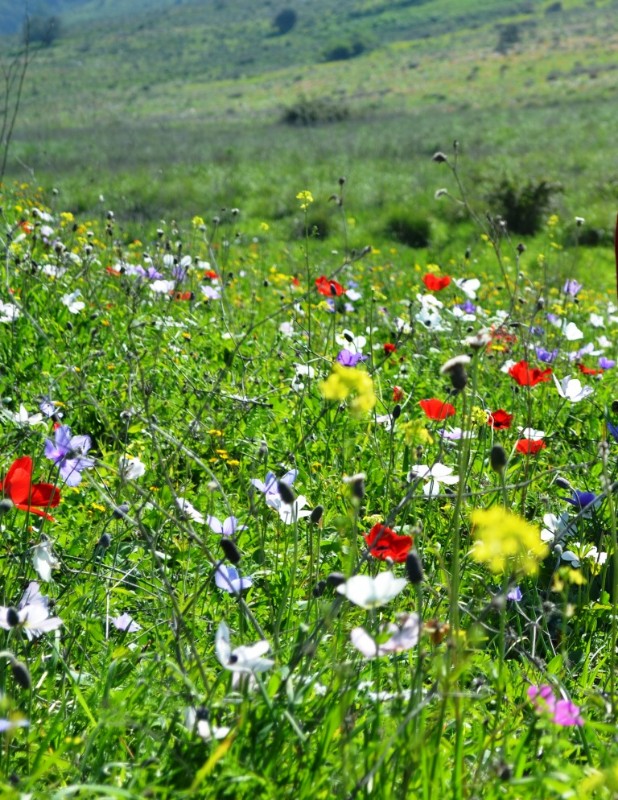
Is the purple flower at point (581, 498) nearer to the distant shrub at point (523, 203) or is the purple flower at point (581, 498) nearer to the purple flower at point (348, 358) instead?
A: the purple flower at point (348, 358)

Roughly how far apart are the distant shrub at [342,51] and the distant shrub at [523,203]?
67.4 meters

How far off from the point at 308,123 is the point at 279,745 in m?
28.0

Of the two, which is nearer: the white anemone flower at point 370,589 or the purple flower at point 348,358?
the white anemone flower at point 370,589

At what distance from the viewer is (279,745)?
1155 mm

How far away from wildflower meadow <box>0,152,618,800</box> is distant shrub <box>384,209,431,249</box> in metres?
6.62

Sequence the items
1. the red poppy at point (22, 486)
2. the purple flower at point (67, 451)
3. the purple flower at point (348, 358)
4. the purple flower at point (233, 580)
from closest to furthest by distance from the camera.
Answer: the purple flower at point (233, 580) < the red poppy at point (22, 486) < the purple flower at point (67, 451) < the purple flower at point (348, 358)

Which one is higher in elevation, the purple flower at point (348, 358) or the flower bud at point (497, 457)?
the flower bud at point (497, 457)

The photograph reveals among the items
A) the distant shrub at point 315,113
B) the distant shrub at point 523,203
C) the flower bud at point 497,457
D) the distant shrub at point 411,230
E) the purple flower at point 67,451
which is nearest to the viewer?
the flower bud at point 497,457

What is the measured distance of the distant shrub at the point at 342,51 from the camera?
242ft

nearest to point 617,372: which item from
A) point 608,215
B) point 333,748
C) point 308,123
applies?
point 333,748

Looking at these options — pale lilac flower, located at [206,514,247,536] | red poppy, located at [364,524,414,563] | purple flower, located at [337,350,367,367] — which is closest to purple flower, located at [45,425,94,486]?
pale lilac flower, located at [206,514,247,536]

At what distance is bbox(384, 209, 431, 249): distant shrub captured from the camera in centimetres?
1044

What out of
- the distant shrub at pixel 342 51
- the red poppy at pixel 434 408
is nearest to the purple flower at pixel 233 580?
the red poppy at pixel 434 408

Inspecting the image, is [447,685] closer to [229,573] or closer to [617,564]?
[617,564]
